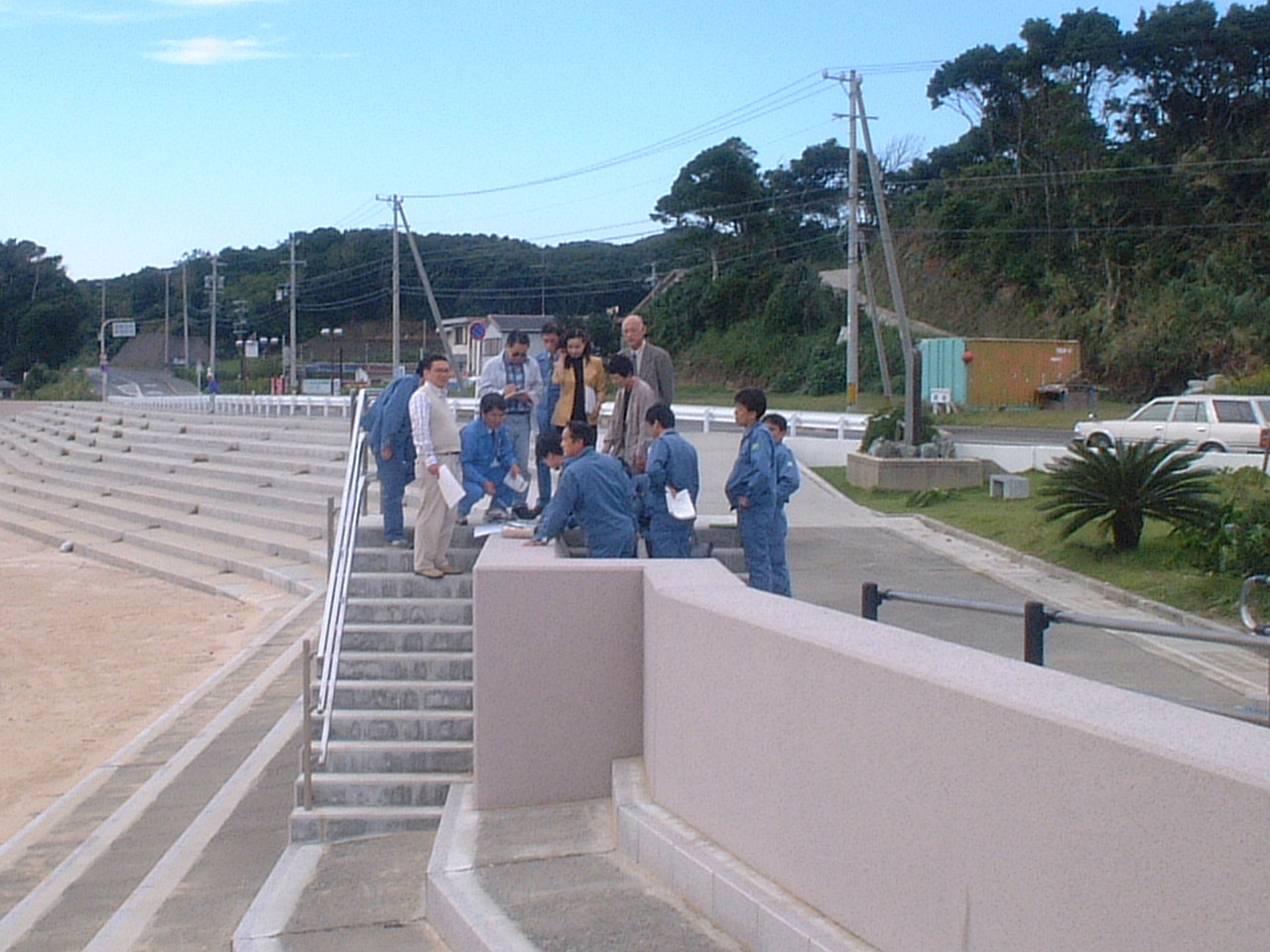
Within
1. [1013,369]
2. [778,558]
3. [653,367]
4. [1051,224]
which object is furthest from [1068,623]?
[1051,224]

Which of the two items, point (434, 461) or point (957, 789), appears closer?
point (957, 789)

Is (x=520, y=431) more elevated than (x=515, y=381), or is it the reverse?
(x=515, y=381)

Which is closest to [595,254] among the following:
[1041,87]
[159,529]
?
[1041,87]

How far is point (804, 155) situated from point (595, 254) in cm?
1448

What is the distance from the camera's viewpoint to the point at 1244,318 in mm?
43750

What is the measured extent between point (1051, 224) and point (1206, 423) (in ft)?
103

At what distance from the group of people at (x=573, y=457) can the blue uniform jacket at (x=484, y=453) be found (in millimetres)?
10

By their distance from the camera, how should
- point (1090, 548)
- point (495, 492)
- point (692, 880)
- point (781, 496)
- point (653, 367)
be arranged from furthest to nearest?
1. point (1090, 548)
2. point (653, 367)
3. point (495, 492)
4. point (781, 496)
5. point (692, 880)

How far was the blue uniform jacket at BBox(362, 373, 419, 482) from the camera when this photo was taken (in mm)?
10234

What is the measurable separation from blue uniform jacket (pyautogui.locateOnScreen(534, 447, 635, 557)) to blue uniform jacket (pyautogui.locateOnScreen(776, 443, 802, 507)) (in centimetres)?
202

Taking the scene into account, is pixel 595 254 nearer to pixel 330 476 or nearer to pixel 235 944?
pixel 330 476

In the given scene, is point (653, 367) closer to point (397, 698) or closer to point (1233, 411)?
point (397, 698)

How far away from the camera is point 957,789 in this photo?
3660mm

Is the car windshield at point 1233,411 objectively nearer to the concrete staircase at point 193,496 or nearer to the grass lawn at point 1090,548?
the grass lawn at point 1090,548
